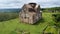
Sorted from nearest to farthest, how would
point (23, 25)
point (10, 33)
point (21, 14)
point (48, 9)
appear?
Answer: point (10, 33) → point (23, 25) → point (21, 14) → point (48, 9)

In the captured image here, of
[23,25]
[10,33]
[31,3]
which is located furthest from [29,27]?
[31,3]

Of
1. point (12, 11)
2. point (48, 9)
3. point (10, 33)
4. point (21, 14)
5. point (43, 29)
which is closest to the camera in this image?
point (10, 33)

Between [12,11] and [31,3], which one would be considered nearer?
[31,3]

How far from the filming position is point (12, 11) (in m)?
33.7

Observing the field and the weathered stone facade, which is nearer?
the field

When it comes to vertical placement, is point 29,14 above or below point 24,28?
above

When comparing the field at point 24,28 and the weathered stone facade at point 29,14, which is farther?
the weathered stone facade at point 29,14

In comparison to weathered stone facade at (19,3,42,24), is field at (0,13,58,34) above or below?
below

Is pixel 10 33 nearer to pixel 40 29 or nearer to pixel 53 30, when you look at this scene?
pixel 40 29

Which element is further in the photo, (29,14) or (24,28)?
(29,14)

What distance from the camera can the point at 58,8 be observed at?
1363 inches

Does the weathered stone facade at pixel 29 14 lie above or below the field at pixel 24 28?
above

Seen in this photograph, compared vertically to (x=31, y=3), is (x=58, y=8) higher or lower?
lower

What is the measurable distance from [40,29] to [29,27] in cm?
171
